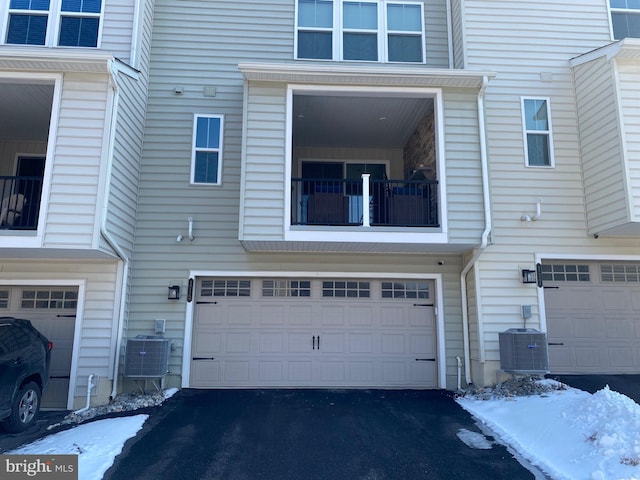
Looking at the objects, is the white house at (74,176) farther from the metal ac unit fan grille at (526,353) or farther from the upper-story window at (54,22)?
the metal ac unit fan grille at (526,353)

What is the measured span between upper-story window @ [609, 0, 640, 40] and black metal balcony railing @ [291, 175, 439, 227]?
500 cm

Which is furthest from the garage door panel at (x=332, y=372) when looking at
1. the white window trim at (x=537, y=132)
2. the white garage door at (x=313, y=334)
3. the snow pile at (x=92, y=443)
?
the white window trim at (x=537, y=132)

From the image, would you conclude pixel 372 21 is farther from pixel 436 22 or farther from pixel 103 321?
pixel 103 321

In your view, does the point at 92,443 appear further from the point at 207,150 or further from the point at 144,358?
the point at 207,150

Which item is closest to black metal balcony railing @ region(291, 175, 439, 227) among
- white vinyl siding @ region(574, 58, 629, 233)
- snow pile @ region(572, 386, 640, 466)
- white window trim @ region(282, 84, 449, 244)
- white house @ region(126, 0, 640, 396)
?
white house @ region(126, 0, 640, 396)

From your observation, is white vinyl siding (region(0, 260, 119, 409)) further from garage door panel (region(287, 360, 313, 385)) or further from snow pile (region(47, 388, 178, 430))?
garage door panel (region(287, 360, 313, 385))

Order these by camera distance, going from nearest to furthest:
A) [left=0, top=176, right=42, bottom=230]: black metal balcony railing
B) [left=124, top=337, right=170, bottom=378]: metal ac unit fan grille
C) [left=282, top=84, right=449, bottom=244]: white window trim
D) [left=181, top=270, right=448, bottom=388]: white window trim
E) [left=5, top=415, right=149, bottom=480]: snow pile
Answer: [left=5, top=415, right=149, bottom=480]: snow pile, [left=0, top=176, right=42, bottom=230]: black metal balcony railing, [left=124, top=337, right=170, bottom=378]: metal ac unit fan grille, [left=282, top=84, right=449, bottom=244]: white window trim, [left=181, top=270, right=448, bottom=388]: white window trim

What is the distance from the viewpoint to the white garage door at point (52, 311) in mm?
6711

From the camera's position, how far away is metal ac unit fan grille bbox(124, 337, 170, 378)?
638cm

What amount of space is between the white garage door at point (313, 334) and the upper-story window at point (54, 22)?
5.10 m

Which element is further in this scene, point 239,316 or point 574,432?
point 239,316

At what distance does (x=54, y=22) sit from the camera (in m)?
7.48

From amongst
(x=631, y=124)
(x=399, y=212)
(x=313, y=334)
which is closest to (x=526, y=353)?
A: (x=399, y=212)

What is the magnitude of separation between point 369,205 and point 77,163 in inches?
179
